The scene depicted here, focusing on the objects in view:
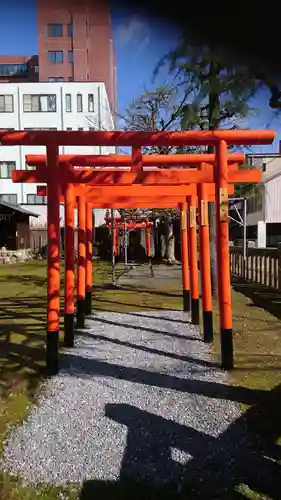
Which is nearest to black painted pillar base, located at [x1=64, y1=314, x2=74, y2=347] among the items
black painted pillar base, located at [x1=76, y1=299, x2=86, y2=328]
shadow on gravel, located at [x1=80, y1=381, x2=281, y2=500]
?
black painted pillar base, located at [x1=76, y1=299, x2=86, y2=328]

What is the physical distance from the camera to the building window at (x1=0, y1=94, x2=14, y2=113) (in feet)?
134

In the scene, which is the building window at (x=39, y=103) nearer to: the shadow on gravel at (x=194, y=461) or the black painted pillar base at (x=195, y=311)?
the black painted pillar base at (x=195, y=311)

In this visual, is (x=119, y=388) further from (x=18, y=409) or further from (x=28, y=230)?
(x=28, y=230)

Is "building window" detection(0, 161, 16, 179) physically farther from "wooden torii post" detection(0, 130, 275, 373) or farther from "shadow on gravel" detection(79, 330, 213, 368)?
"wooden torii post" detection(0, 130, 275, 373)

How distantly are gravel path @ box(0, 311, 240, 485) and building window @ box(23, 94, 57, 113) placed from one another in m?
36.5

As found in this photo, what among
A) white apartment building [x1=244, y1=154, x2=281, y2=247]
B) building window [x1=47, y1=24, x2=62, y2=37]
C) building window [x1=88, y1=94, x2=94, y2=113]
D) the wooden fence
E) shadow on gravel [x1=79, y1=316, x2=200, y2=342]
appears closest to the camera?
building window [x1=47, y1=24, x2=62, y2=37]

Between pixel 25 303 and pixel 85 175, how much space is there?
6.18 m

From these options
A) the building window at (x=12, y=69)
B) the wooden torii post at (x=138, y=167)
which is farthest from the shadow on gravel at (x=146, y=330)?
the building window at (x=12, y=69)

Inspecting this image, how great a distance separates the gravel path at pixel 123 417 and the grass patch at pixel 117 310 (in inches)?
7.5

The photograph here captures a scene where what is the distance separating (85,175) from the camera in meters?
7.48

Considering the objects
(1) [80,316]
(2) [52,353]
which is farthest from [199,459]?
(1) [80,316]

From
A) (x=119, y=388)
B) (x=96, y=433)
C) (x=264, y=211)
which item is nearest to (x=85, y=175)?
(x=119, y=388)

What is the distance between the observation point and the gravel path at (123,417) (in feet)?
11.8

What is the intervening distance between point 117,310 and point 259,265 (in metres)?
5.71
